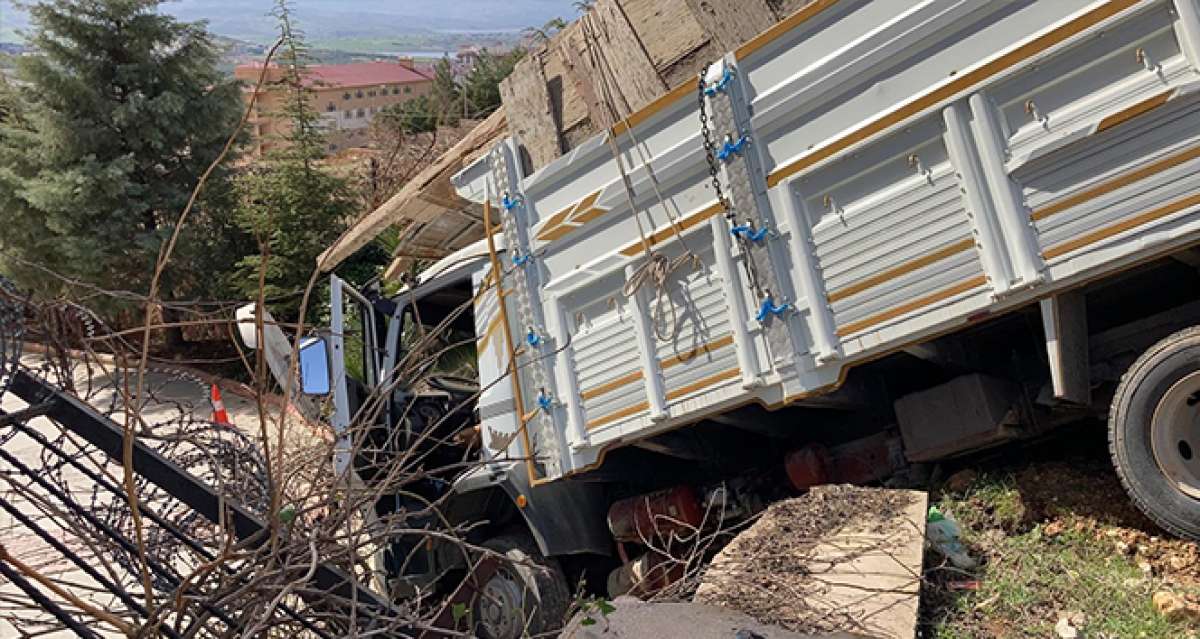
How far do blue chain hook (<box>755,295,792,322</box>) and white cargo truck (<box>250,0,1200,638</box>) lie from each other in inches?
0.8

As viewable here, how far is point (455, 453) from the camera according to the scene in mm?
6258

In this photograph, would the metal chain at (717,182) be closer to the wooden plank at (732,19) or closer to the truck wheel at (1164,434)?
the wooden plank at (732,19)

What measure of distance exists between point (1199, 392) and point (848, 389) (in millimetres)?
1399

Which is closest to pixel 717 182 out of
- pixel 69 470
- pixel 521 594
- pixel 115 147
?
pixel 521 594

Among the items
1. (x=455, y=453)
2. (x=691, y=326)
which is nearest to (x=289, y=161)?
(x=455, y=453)

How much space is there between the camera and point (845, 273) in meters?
3.80

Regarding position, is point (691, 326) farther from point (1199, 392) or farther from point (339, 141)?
point (339, 141)

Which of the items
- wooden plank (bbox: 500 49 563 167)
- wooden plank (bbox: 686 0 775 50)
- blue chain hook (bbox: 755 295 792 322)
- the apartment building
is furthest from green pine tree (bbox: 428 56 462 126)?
blue chain hook (bbox: 755 295 792 322)

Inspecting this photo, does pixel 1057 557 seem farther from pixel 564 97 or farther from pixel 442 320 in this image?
pixel 442 320

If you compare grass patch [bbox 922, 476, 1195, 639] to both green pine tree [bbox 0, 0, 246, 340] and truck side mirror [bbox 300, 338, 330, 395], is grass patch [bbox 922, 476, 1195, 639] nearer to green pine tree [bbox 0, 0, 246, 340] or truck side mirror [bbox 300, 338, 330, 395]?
truck side mirror [bbox 300, 338, 330, 395]

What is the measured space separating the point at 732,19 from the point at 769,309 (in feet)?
4.18

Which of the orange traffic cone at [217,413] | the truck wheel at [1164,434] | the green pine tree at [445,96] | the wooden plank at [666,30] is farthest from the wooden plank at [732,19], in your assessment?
the green pine tree at [445,96]

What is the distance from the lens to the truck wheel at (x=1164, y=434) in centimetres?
335

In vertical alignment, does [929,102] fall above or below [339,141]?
below
